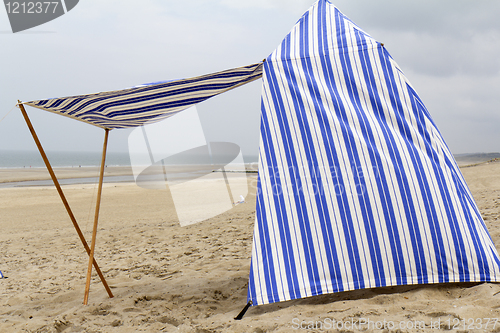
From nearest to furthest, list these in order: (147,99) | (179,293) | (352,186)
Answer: (352,186), (147,99), (179,293)

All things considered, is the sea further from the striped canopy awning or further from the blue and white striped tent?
the blue and white striped tent

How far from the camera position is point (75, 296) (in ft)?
12.3

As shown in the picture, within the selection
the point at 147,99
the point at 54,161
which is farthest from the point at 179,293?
the point at 54,161

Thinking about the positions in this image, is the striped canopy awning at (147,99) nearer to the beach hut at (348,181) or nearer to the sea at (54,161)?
the beach hut at (348,181)

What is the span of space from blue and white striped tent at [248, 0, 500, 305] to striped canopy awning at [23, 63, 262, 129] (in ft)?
1.47

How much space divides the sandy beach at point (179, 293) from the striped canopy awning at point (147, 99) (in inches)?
78.2

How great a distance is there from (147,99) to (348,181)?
210 cm

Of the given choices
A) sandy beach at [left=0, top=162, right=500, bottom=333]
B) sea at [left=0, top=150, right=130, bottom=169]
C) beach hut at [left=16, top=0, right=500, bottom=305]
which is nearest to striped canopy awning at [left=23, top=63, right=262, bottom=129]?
beach hut at [left=16, top=0, right=500, bottom=305]

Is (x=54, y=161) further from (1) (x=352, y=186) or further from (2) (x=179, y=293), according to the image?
(1) (x=352, y=186)

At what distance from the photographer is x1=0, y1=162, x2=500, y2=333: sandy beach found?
2.35m

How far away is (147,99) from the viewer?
3.29 m

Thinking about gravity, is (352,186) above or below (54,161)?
below

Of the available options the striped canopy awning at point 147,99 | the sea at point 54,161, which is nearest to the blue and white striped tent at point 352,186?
the striped canopy awning at point 147,99

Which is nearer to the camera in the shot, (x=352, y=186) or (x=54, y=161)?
(x=352, y=186)
